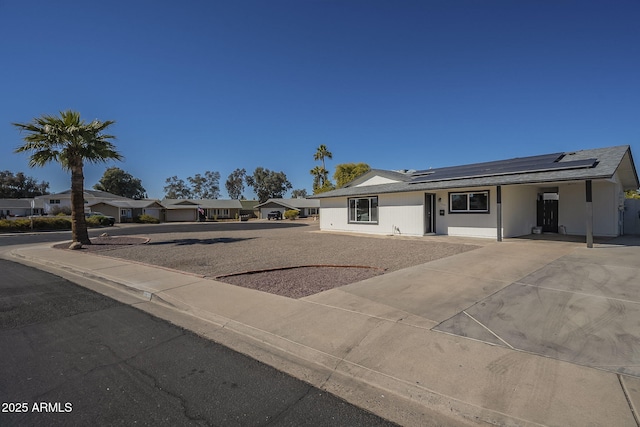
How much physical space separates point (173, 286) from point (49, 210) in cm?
6466

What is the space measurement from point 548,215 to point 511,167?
483cm

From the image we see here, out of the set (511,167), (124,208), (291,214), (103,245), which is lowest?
(103,245)

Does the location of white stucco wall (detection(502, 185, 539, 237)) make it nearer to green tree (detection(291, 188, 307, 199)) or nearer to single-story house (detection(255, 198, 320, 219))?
single-story house (detection(255, 198, 320, 219))

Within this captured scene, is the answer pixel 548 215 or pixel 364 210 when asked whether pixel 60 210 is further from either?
pixel 548 215

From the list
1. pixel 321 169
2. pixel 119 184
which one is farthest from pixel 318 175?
pixel 119 184

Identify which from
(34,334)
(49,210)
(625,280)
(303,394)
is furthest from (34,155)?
(49,210)

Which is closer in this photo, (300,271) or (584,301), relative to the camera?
(584,301)

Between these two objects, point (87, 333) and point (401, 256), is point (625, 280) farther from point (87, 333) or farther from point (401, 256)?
point (87, 333)

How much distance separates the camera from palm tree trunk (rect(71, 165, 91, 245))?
616 inches

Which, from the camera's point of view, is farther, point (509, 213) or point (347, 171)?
point (347, 171)

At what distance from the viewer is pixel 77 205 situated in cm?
1603

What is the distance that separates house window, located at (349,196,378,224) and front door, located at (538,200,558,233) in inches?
384

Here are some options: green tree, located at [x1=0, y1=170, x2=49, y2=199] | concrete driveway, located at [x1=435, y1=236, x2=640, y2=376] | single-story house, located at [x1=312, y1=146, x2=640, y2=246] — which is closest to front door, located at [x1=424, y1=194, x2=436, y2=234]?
single-story house, located at [x1=312, y1=146, x2=640, y2=246]

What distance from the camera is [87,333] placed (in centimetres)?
472
